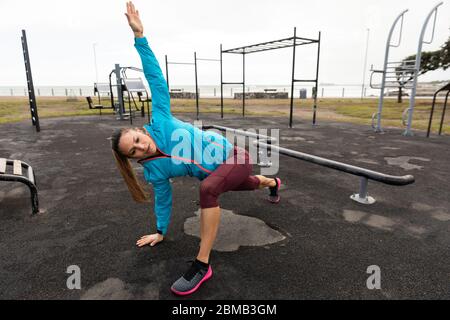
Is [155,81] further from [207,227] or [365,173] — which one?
[365,173]

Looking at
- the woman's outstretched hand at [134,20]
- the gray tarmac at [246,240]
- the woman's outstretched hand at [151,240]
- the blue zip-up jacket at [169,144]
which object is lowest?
the gray tarmac at [246,240]

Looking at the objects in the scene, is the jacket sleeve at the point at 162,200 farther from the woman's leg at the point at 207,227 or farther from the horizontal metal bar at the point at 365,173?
the horizontal metal bar at the point at 365,173

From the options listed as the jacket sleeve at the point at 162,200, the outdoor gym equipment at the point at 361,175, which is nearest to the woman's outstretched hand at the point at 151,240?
the jacket sleeve at the point at 162,200

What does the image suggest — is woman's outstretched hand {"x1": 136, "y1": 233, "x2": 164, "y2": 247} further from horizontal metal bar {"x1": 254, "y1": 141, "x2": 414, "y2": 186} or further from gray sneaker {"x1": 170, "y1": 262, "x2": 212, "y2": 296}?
horizontal metal bar {"x1": 254, "y1": 141, "x2": 414, "y2": 186}

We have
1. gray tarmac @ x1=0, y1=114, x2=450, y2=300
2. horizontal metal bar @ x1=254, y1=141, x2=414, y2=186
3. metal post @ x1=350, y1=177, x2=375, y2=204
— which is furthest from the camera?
metal post @ x1=350, y1=177, x2=375, y2=204

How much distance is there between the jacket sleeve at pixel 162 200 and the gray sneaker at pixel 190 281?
560 mm

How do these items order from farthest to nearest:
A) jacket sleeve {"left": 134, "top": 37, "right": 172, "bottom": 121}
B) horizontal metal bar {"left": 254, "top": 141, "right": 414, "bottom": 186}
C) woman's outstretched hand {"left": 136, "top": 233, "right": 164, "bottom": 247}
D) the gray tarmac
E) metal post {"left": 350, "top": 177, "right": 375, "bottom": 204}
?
metal post {"left": 350, "top": 177, "right": 375, "bottom": 204} < horizontal metal bar {"left": 254, "top": 141, "right": 414, "bottom": 186} < woman's outstretched hand {"left": 136, "top": 233, "right": 164, "bottom": 247} < jacket sleeve {"left": 134, "top": 37, "right": 172, "bottom": 121} < the gray tarmac

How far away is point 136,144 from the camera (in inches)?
75.2

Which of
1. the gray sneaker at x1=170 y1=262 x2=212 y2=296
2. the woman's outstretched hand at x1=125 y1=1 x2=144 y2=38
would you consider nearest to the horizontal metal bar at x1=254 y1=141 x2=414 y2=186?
the gray sneaker at x1=170 y1=262 x2=212 y2=296

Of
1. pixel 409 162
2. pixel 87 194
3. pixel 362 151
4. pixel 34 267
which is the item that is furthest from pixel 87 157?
pixel 409 162

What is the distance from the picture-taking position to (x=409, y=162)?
17.2 feet

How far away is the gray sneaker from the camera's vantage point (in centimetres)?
192

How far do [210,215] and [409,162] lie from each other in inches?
185

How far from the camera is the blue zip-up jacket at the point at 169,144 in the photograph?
2092 mm
